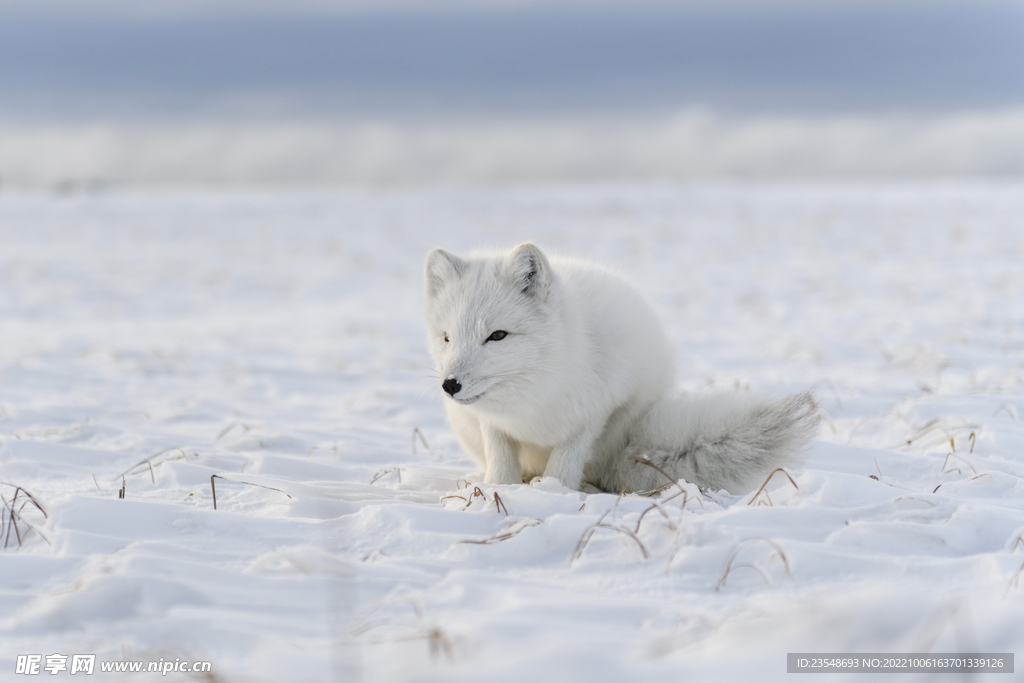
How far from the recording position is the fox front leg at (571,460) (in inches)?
128

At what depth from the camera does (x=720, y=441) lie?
3.06 m

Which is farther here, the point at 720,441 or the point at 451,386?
the point at 720,441

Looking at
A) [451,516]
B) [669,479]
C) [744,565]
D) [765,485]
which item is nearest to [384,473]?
[451,516]

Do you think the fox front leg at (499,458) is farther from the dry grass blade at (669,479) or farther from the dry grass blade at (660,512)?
the dry grass blade at (660,512)

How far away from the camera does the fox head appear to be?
300cm

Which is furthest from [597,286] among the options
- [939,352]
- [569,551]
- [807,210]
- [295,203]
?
[295,203]

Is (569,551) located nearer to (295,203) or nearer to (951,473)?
(951,473)

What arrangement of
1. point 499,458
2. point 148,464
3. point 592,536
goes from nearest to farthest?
point 592,536 < point 499,458 < point 148,464

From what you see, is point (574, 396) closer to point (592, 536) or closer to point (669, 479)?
point (669, 479)

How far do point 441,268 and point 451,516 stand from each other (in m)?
1.23

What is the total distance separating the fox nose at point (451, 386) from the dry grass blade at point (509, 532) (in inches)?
24.3

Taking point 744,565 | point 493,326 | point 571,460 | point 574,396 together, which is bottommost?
point 744,565

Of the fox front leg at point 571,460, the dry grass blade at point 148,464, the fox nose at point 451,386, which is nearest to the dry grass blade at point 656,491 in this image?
the fox front leg at point 571,460

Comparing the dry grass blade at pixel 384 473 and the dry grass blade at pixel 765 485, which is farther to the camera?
the dry grass blade at pixel 384 473
